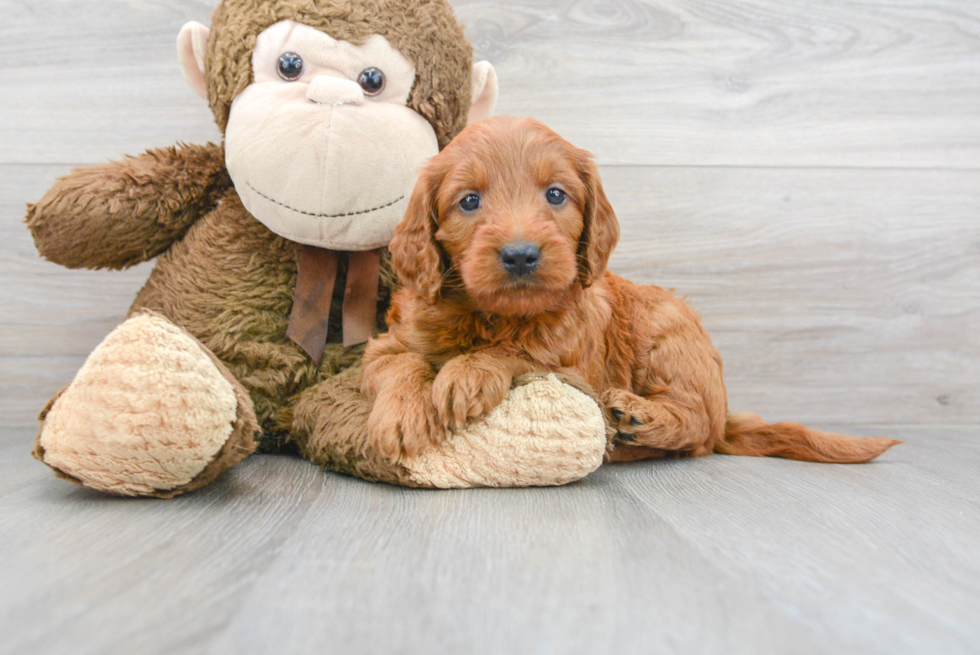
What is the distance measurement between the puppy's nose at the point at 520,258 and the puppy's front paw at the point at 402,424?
308mm

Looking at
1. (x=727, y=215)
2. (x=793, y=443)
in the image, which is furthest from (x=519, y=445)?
(x=727, y=215)

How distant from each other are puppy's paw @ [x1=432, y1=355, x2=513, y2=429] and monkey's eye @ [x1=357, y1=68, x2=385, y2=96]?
0.72 meters

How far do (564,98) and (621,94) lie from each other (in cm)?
20

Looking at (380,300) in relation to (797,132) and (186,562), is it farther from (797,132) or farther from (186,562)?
(797,132)

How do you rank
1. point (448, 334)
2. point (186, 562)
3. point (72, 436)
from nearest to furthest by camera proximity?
point (186, 562)
point (72, 436)
point (448, 334)

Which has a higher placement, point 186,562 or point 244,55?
point 244,55

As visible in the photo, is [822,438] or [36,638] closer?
[36,638]

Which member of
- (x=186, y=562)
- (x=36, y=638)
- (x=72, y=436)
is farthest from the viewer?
(x=72, y=436)

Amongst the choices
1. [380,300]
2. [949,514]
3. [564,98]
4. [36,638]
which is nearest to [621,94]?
[564,98]

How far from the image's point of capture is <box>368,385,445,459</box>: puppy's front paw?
1.30m

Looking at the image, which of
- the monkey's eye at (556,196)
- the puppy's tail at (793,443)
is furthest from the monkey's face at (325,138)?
the puppy's tail at (793,443)

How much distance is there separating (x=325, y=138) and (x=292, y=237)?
27 cm

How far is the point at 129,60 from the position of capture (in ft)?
7.16

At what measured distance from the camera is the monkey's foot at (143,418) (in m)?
1.18
